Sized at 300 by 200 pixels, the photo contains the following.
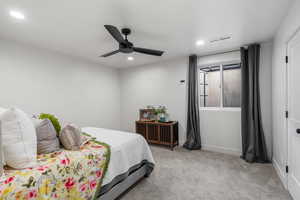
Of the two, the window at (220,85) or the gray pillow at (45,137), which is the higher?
the window at (220,85)

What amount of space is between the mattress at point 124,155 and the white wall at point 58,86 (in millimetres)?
1881

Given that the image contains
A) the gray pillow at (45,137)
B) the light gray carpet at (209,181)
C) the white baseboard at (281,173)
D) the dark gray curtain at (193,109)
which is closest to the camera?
the gray pillow at (45,137)

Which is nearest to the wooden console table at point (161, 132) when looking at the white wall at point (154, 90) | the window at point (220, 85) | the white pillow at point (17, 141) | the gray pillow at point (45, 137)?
the white wall at point (154, 90)

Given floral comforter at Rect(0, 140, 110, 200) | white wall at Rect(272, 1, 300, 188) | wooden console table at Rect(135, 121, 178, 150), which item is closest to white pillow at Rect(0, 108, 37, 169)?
floral comforter at Rect(0, 140, 110, 200)

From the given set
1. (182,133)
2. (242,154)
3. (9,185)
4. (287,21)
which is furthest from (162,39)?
(242,154)

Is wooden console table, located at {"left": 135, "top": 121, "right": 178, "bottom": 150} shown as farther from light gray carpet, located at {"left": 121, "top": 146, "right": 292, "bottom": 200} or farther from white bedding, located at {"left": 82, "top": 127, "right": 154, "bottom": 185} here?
white bedding, located at {"left": 82, "top": 127, "right": 154, "bottom": 185}

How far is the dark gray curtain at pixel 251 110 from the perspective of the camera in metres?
2.86

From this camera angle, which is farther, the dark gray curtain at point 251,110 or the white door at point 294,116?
the dark gray curtain at point 251,110

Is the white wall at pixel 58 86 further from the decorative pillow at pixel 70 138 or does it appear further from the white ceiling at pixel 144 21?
the decorative pillow at pixel 70 138

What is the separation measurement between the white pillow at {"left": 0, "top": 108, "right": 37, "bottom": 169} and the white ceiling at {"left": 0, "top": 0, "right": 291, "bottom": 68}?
55.3 inches

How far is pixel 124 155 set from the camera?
192cm

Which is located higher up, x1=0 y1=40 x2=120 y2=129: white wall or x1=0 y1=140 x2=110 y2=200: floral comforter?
x1=0 y1=40 x2=120 y2=129: white wall

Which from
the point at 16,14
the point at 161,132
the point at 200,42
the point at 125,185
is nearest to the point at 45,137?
the point at 125,185

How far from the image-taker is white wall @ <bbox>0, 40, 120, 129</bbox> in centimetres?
264
